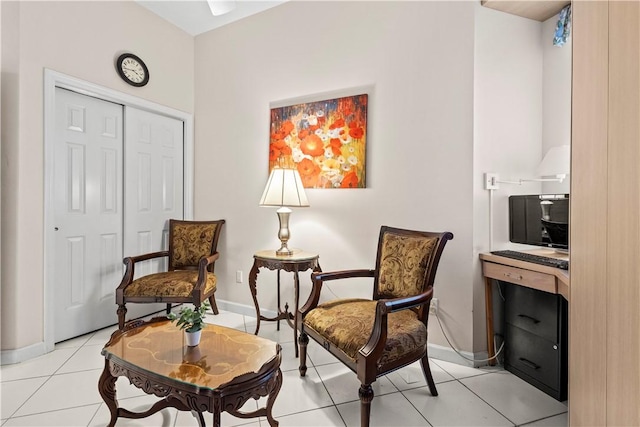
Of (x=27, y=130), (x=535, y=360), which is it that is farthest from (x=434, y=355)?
(x=27, y=130)

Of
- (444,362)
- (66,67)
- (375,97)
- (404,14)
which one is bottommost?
(444,362)

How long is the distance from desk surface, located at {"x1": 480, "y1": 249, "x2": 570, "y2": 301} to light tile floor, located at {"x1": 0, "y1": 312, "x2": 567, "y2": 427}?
68 cm

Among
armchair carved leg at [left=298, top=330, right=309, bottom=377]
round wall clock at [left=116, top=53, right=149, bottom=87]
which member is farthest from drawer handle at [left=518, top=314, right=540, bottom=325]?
round wall clock at [left=116, top=53, right=149, bottom=87]

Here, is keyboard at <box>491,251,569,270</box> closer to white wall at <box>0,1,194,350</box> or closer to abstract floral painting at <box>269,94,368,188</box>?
abstract floral painting at <box>269,94,368,188</box>

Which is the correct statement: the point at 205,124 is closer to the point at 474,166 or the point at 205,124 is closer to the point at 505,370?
the point at 474,166

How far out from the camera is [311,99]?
9.79ft

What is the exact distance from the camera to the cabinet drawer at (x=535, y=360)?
1885 mm

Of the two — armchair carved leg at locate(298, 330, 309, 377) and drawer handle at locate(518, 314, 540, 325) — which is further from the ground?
drawer handle at locate(518, 314, 540, 325)

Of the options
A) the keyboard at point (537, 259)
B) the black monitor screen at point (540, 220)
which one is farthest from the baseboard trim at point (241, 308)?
the black monitor screen at point (540, 220)

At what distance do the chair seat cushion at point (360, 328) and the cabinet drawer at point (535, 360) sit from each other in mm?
737

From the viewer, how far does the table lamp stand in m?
2.67

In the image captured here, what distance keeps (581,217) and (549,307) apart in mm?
863

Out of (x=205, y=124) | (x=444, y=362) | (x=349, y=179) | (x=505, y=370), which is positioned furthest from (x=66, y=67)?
(x=505, y=370)

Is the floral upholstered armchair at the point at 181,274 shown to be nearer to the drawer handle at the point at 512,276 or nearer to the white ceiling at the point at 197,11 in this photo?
the white ceiling at the point at 197,11
